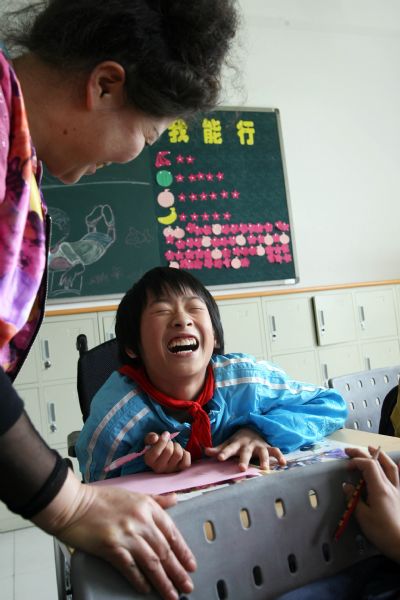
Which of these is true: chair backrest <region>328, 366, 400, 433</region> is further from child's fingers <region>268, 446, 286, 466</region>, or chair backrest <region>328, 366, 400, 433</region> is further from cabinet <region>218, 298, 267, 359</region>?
cabinet <region>218, 298, 267, 359</region>

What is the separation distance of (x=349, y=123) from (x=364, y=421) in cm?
293

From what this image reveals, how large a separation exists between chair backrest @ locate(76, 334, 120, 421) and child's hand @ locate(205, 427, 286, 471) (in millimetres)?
703

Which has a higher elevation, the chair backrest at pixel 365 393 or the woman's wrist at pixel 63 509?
the woman's wrist at pixel 63 509

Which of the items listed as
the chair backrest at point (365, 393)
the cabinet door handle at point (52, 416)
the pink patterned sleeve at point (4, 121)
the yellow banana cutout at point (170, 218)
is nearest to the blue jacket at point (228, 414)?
the chair backrest at point (365, 393)

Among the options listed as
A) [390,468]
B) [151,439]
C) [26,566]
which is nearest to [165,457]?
[151,439]

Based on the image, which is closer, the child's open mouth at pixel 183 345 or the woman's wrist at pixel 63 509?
the woman's wrist at pixel 63 509

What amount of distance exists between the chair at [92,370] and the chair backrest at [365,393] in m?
0.69

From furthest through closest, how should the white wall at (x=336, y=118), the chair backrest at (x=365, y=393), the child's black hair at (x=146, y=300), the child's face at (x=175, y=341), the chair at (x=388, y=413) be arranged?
the white wall at (x=336, y=118) → the chair backrest at (x=365, y=393) → the chair at (x=388, y=413) → the child's black hair at (x=146, y=300) → the child's face at (x=175, y=341)

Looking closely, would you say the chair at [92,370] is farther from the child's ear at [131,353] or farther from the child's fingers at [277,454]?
the child's fingers at [277,454]

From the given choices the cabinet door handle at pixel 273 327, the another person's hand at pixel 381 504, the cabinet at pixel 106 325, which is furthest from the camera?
the cabinet door handle at pixel 273 327

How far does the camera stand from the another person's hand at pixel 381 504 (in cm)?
68

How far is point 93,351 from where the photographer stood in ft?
5.70

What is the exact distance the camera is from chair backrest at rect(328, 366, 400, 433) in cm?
167

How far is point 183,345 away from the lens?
1.25 m
